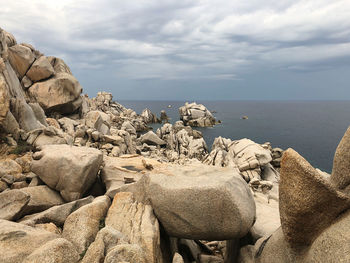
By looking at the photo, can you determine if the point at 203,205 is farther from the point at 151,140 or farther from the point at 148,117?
the point at 148,117

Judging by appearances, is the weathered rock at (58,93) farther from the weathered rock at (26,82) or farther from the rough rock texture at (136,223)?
the rough rock texture at (136,223)

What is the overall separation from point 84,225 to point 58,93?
29.7m

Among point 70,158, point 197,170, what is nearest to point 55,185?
point 70,158

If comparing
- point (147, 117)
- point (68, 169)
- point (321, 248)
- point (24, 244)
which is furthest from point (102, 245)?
point (147, 117)

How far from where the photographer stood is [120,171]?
50.0ft

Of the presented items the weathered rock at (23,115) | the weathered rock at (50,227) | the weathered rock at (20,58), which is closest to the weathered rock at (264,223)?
the weathered rock at (50,227)

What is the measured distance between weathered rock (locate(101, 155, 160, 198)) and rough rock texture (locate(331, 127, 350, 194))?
8767mm

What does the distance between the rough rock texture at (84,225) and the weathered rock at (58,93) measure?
27.9 m

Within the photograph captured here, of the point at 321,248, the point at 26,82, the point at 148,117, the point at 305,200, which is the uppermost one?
the point at 26,82

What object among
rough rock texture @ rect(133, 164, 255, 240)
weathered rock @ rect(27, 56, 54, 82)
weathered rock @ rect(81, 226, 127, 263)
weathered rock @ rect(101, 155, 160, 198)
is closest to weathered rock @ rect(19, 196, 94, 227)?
weathered rock @ rect(101, 155, 160, 198)

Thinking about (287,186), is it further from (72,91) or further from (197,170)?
(72,91)

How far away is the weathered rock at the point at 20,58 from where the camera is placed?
31.8 meters

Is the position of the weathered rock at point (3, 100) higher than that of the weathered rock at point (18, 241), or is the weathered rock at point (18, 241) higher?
the weathered rock at point (3, 100)

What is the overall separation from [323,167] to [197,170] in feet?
171
